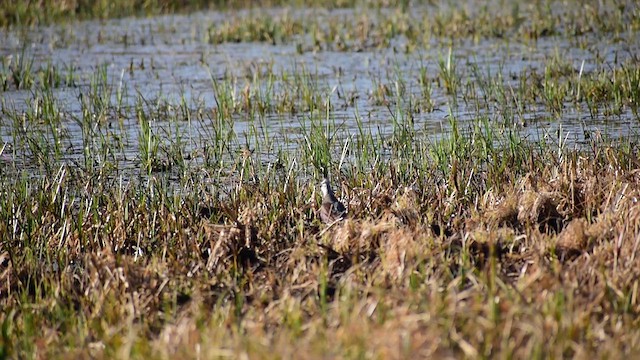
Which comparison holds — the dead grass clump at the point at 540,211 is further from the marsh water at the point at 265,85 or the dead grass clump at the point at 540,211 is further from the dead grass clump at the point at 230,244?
the marsh water at the point at 265,85

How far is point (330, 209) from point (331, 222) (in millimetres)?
146

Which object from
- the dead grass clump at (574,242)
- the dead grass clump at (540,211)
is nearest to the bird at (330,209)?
the dead grass clump at (540,211)

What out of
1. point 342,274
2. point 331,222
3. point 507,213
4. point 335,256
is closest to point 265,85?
point 331,222

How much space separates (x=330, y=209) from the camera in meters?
5.30

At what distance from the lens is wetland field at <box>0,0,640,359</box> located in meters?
3.43

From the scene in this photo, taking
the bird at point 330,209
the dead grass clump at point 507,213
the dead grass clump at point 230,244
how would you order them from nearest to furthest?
1. the dead grass clump at point 230,244
2. the dead grass clump at point 507,213
3. the bird at point 330,209

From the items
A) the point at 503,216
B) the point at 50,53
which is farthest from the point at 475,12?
the point at 503,216

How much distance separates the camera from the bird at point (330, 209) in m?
5.25

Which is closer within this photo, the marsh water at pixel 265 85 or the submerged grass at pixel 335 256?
the submerged grass at pixel 335 256

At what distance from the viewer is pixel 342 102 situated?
9.47 metres

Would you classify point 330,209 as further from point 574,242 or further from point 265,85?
point 265,85

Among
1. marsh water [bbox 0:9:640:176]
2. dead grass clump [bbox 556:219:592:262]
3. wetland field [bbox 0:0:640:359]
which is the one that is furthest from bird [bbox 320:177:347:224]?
marsh water [bbox 0:9:640:176]

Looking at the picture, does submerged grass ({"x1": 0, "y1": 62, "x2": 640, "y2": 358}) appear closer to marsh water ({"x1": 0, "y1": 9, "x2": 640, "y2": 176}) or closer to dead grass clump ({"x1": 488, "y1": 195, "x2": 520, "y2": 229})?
dead grass clump ({"x1": 488, "y1": 195, "x2": 520, "y2": 229})

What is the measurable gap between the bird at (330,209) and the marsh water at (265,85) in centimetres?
154
